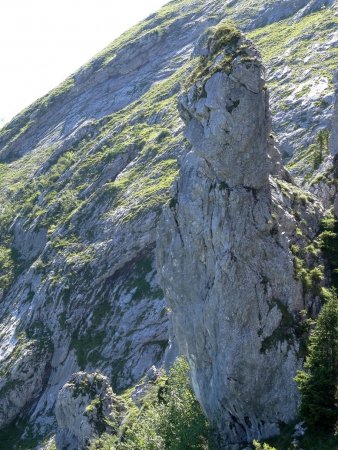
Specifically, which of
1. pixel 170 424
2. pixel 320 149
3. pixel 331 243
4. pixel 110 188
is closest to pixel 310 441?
pixel 170 424

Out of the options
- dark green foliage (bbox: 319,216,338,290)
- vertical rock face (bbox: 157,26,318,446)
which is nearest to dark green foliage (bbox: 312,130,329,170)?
vertical rock face (bbox: 157,26,318,446)

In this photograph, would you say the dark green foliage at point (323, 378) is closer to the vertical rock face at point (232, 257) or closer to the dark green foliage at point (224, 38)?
the vertical rock face at point (232, 257)

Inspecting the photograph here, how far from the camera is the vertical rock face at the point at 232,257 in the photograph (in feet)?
114

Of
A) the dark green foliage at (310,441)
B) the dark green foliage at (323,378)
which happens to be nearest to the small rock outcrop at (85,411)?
the dark green foliage at (310,441)

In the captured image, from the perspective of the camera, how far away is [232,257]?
119ft

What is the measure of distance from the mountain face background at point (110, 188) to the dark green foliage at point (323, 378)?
216 inches

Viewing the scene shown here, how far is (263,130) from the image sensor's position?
38.9 meters

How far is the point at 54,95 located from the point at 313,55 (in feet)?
239

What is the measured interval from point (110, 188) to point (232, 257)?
2167 inches

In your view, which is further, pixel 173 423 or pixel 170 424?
pixel 173 423

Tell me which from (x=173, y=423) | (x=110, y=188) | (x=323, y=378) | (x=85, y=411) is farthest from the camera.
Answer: (x=110, y=188)

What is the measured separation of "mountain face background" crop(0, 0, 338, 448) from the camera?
66500 millimetres

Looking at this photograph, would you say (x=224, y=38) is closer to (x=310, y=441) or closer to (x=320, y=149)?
(x=320, y=149)

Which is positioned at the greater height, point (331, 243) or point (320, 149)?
point (331, 243)
